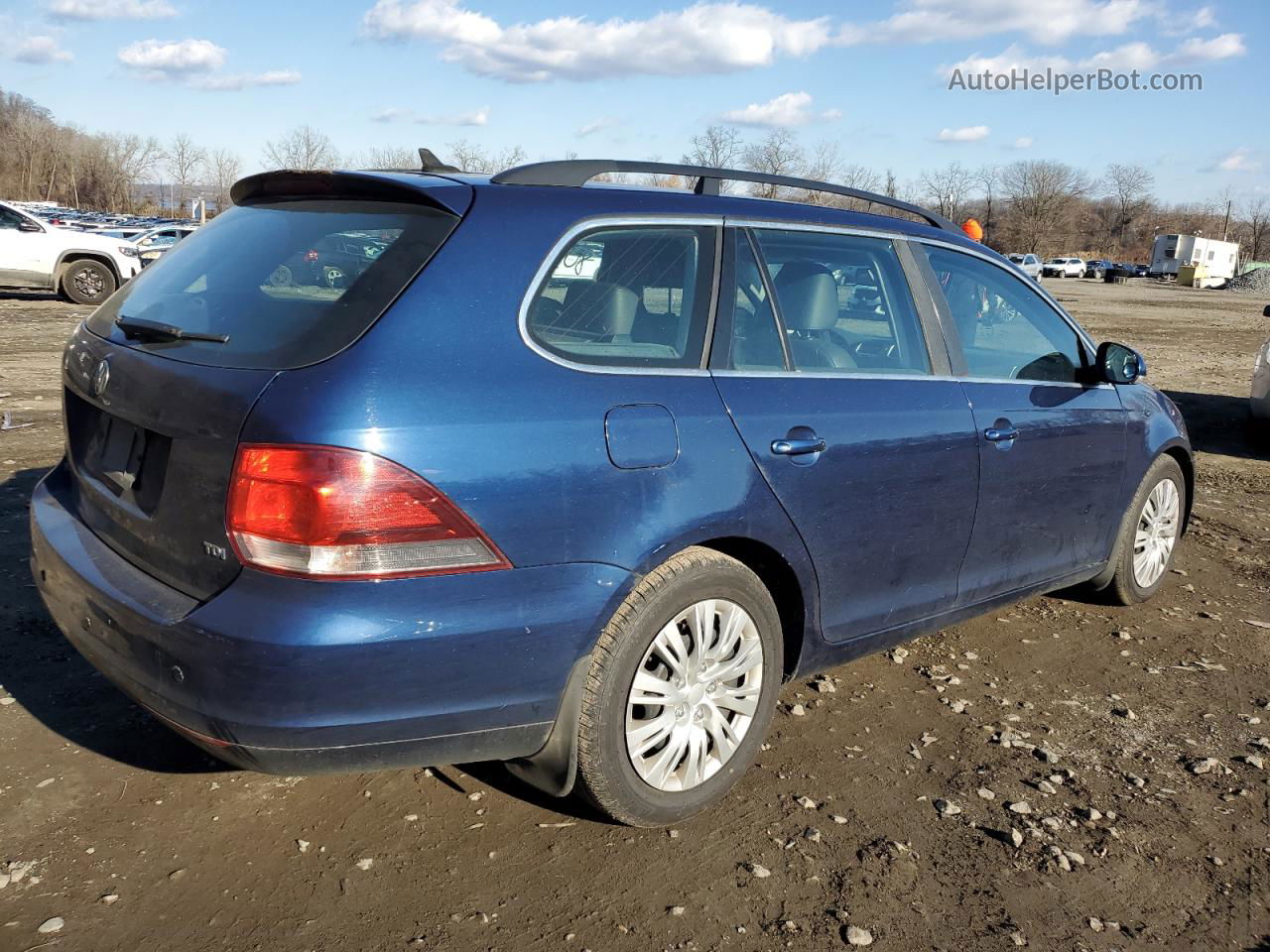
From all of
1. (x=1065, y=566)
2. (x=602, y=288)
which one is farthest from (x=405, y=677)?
(x=1065, y=566)

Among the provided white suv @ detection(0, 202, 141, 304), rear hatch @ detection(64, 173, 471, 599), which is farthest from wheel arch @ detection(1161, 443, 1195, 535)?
white suv @ detection(0, 202, 141, 304)

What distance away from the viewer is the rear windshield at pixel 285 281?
8.50 ft

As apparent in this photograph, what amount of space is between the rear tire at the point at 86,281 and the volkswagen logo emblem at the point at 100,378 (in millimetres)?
17289

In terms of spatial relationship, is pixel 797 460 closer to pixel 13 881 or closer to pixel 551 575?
pixel 551 575

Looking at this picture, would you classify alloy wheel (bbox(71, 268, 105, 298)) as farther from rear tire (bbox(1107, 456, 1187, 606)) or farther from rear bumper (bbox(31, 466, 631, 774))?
rear tire (bbox(1107, 456, 1187, 606))

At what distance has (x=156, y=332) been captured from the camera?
9.48 ft

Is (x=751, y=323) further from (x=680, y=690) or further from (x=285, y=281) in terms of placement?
(x=285, y=281)

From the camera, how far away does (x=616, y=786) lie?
9.55ft

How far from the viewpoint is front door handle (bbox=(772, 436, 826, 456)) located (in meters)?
3.13

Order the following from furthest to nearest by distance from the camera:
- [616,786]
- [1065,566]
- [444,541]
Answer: [1065,566], [616,786], [444,541]

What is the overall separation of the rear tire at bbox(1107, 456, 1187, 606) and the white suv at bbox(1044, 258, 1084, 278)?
75.6 m

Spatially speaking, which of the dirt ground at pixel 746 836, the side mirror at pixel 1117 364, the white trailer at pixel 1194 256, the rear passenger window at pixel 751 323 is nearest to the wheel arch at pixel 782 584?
the dirt ground at pixel 746 836

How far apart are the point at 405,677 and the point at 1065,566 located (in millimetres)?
3047

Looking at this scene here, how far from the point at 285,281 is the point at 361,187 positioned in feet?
1.10
